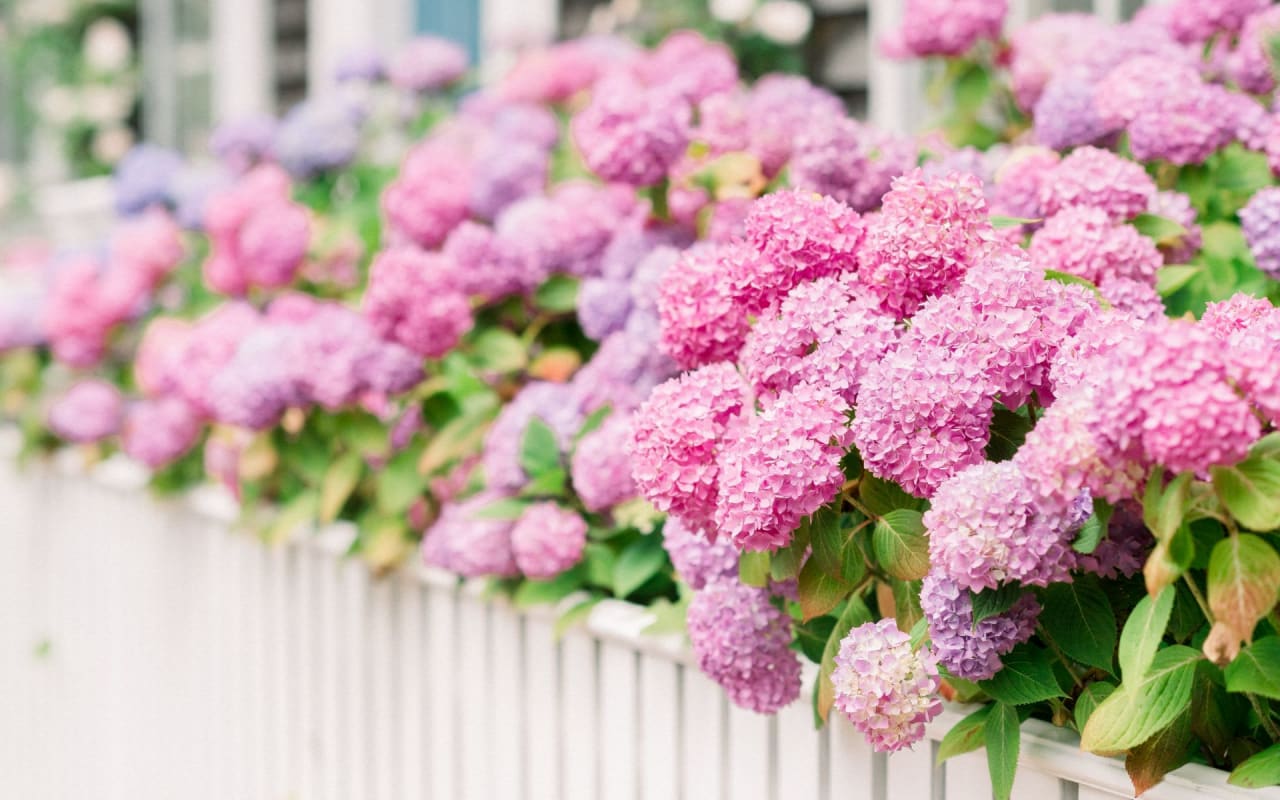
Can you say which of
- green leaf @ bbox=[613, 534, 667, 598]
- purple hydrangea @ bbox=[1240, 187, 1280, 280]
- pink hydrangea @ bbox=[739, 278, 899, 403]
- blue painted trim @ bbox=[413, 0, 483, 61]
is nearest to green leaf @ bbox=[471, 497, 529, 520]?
green leaf @ bbox=[613, 534, 667, 598]

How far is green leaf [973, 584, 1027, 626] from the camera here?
3.46ft

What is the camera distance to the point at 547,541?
5.43ft

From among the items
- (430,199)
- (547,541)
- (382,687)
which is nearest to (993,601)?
(547,541)

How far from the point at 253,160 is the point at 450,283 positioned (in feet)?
4.90

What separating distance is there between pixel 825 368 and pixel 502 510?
69 cm

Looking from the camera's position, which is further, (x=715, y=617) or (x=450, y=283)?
(x=450, y=283)

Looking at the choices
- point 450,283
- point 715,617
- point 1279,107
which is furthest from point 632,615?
point 1279,107

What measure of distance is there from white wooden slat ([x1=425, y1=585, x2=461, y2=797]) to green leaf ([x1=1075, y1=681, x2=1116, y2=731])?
3.40 ft

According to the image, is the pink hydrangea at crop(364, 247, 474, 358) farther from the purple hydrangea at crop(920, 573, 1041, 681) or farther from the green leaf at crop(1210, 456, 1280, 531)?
the green leaf at crop(1210, 456, 1280, 531)

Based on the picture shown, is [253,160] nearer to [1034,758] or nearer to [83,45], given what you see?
[1034,758]

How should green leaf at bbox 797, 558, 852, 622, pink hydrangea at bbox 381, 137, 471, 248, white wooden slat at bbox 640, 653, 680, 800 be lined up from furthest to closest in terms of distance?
pink hydrangea at bbox 381, 137, 471, 248 < white wooden slat at bbox 640, 653, 680, 800 < green leaf at bbox 797, 558, 852, 622

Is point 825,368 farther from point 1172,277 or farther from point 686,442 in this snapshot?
point 1172,277

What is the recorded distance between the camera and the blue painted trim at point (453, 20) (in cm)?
442

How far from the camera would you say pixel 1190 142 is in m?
1.53
